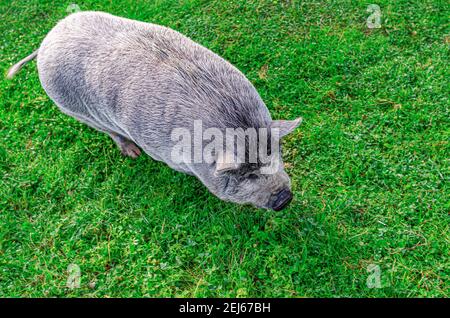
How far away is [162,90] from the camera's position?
347cm

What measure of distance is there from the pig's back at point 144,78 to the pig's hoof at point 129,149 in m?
0.70

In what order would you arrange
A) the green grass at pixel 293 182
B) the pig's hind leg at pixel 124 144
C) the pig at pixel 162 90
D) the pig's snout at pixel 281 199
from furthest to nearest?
1. the pig's hind leg at pixel 124 144
2. the green grass at pixel 293 182
3. the pig's snout at pixel 281 199
4. the pig at pixel 162 90

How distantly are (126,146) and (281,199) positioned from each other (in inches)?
76.7

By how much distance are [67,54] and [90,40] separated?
25 centimetres

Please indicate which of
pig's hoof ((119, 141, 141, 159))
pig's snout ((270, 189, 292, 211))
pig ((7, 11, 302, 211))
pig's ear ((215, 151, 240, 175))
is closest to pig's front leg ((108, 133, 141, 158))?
pig's hoof ((119, 141, 141, 159))

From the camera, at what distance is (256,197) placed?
12.1 feet

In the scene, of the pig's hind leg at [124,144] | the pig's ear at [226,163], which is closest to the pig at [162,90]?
the pig's ear at [226,163]

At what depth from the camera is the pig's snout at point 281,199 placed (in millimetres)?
3684

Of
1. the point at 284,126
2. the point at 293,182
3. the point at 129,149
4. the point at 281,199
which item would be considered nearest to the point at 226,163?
the point at 284,126

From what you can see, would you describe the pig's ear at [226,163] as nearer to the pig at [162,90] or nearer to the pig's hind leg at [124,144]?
the pig at [162,90]

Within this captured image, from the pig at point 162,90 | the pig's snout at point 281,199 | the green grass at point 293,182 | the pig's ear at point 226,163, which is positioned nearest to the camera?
the pig's ear at point 226,163

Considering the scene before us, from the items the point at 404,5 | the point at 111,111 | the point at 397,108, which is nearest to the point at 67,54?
the point at 111,111

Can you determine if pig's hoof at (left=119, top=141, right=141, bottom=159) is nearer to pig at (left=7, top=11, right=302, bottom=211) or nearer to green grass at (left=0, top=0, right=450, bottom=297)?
green grass at (left=0, top=0, right=450, bottom=297)

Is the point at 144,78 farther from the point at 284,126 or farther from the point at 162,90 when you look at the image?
the point at 284,126
